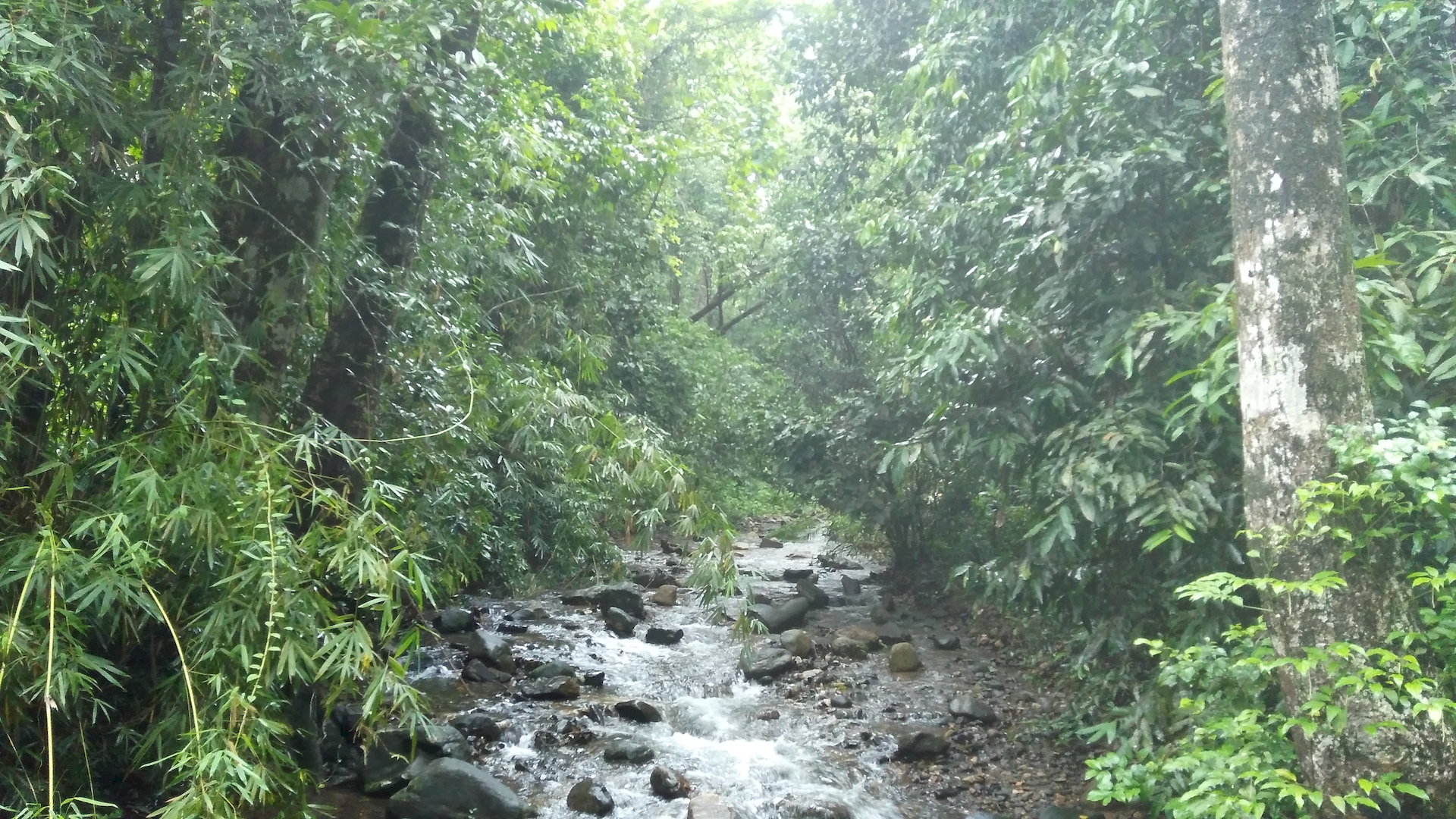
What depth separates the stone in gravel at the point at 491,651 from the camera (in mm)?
8164

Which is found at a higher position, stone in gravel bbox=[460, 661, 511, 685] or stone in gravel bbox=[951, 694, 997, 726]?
stone in gravel bbox=[951, 694, 997, 726]

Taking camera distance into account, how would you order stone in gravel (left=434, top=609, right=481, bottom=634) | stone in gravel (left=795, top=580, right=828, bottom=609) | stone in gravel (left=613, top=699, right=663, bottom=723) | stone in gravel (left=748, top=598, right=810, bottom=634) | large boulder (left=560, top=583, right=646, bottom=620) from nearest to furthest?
stone in gravel (left=613, top=699, right=663, bottom=723) → stone in gravel (left=434, top=609, right=481, bottom=634) → stone in gravel (left=748, top=598, right=810, bottom=634) → large boulder (left=560, top=583, right=646, bottom=620) → stone in gravel (left=795, top=580, right=828, bottom=609)

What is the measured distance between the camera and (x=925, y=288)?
21.4 feet

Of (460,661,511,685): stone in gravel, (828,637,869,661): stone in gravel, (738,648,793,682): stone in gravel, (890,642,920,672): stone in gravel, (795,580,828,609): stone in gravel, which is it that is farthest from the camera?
(795,580,828,609): stone in gravel

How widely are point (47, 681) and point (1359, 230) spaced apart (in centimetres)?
580

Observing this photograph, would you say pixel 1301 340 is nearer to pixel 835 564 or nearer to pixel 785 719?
pixel 785 719

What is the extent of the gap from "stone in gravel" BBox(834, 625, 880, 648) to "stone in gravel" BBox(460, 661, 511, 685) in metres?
3.66

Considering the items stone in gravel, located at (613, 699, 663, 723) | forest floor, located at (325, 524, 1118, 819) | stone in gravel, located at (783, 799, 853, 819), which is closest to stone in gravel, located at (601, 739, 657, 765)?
forest floor, located at (325, 524, 1118, 819)

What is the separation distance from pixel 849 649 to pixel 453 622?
3.94m

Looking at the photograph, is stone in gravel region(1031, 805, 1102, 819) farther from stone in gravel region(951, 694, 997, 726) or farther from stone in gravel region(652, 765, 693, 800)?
stone in gravel region(652, 765, 693, 800)

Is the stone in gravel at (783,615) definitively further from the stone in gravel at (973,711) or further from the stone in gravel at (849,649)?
the stone in gravel at (973,711)

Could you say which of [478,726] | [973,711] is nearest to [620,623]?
[478,726]

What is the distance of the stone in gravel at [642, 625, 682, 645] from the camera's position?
378 inches

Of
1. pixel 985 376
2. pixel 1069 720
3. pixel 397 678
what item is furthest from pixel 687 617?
pixel 397 678
